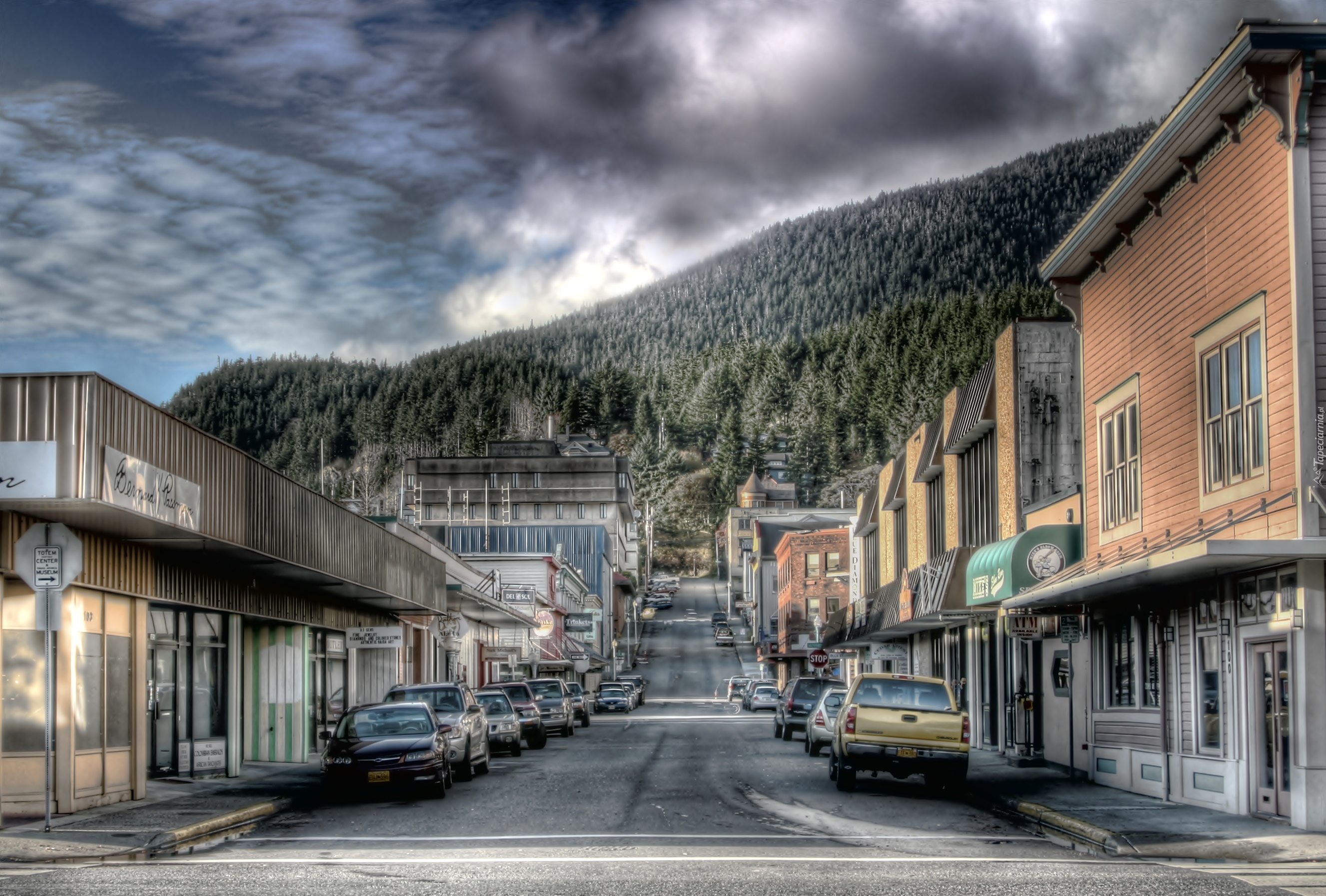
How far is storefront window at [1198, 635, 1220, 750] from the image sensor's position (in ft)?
56.1

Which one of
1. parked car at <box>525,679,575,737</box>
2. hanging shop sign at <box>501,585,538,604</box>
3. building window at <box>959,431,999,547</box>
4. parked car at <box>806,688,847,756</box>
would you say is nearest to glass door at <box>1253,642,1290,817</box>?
parked car at <box>806,688,847,756</box>

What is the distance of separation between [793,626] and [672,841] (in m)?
76.3

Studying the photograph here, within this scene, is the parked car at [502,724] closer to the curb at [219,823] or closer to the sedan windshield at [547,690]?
the sedan windshield at [547,690]

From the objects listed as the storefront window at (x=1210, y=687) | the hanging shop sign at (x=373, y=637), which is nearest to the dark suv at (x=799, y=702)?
the hanging shop sign at (x=373, y=637)

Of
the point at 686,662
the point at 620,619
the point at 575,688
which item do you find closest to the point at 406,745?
the point at 575,688

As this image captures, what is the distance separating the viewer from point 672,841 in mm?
13867

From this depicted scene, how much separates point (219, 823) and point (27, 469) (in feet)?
14.7

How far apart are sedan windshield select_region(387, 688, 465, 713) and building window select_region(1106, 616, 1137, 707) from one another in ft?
35.3

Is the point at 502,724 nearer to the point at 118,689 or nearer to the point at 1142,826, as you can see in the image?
the point at 118,689

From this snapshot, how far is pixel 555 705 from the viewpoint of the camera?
39812 millimetres

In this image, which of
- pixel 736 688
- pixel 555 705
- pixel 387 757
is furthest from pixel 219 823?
pixel 736 688

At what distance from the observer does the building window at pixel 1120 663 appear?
68.2ft

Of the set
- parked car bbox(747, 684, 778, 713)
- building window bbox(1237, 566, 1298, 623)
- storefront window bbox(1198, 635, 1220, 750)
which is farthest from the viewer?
parked car bbox(747, 684, 778, 713)

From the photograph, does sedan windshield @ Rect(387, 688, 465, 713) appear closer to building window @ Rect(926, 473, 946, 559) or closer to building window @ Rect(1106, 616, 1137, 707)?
building window @ Rect(1106, 616, 1137, 707)
